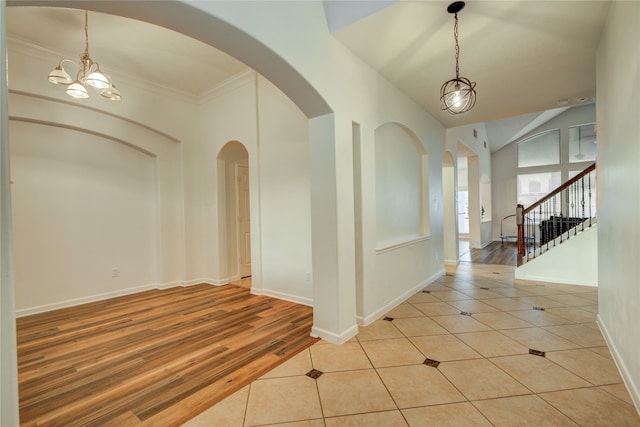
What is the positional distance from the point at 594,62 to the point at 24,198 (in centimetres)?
716

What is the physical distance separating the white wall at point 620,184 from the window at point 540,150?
8.57m

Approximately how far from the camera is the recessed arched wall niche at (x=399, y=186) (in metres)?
3.64

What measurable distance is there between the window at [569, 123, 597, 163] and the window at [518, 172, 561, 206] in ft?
→ 2.41

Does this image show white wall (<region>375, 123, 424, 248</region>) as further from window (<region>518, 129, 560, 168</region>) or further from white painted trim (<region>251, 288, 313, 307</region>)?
window (<region>518, 129, 560, 168</region>)

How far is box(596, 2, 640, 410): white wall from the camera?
1.79m

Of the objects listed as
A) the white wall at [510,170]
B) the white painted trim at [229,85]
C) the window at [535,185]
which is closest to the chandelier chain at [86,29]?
→ the white painted trim at [229,85]

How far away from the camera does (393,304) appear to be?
143 inches

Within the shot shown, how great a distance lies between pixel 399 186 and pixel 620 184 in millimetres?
2292

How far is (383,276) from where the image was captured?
347cm

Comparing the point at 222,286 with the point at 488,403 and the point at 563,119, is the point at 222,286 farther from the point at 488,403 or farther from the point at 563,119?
the point at 563,119

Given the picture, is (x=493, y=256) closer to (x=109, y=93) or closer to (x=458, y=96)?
(x=458, y=96)

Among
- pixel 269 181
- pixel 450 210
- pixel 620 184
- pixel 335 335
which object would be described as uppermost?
pixel 269 181

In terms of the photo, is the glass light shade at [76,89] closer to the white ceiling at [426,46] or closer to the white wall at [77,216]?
the white ceiling at [426,46]

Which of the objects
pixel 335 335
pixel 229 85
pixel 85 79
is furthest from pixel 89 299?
pixel 229 85
